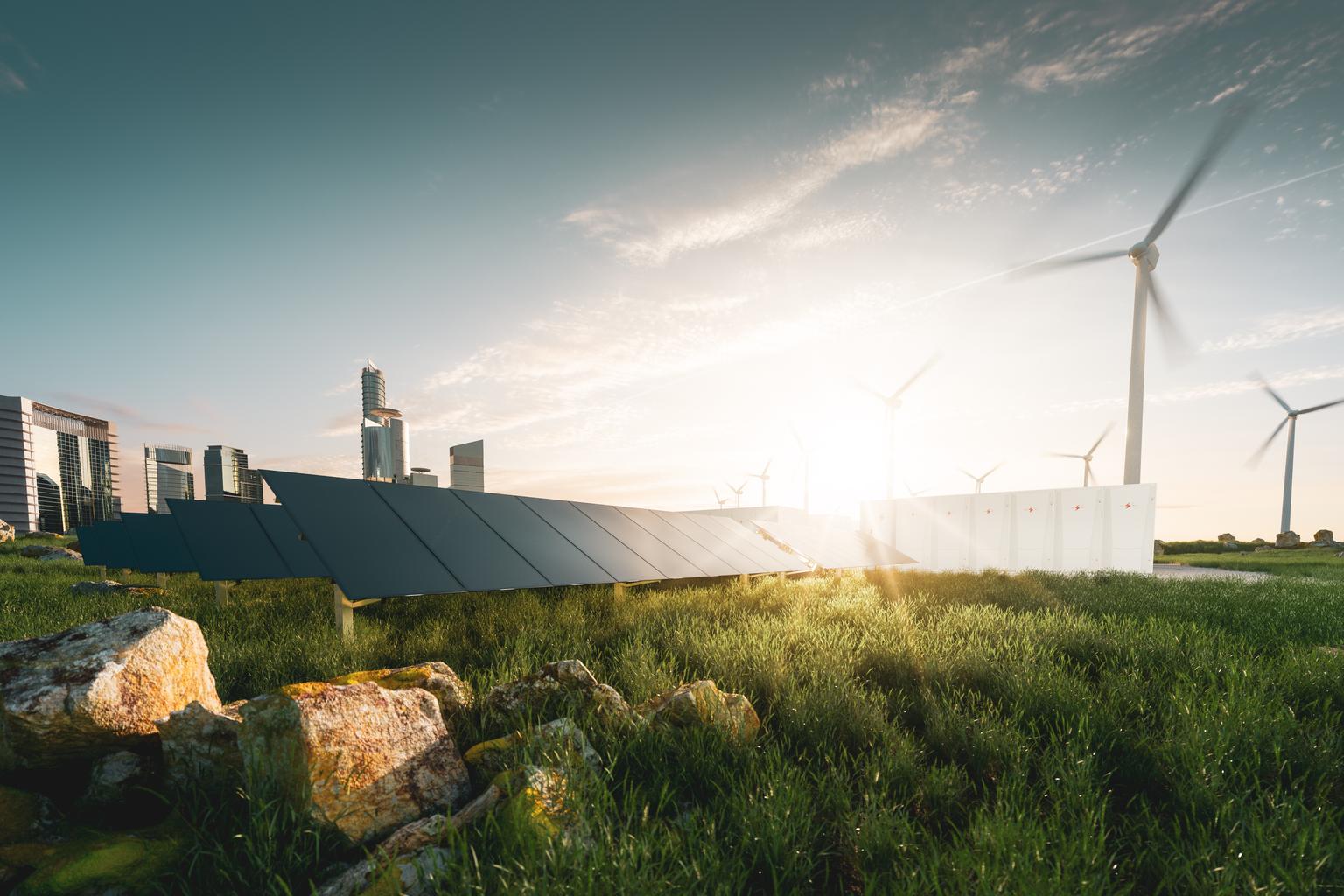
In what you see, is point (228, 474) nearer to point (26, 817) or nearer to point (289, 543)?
point (289, 543)

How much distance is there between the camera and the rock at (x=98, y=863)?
8.96 ft

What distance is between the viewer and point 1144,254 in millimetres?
23578

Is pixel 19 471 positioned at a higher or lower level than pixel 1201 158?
lower

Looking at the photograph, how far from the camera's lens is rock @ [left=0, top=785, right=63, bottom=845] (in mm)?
3146

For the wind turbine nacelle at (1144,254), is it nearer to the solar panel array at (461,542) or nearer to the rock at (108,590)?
the solar panel array at (461,542)

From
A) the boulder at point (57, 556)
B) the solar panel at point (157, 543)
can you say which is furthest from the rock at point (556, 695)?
the boulder at point (57, 556)

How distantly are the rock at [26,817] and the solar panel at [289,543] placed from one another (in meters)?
5.83

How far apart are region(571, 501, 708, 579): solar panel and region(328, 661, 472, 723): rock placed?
608cm

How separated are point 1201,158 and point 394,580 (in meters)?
29.6

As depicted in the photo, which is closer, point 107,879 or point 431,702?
point 107,879

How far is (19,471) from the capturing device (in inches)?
7653

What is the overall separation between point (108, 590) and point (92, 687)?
14.0 meters

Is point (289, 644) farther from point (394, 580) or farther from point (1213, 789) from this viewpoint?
point (1213, 789)

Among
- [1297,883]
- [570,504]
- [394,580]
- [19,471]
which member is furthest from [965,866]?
[19,471]
